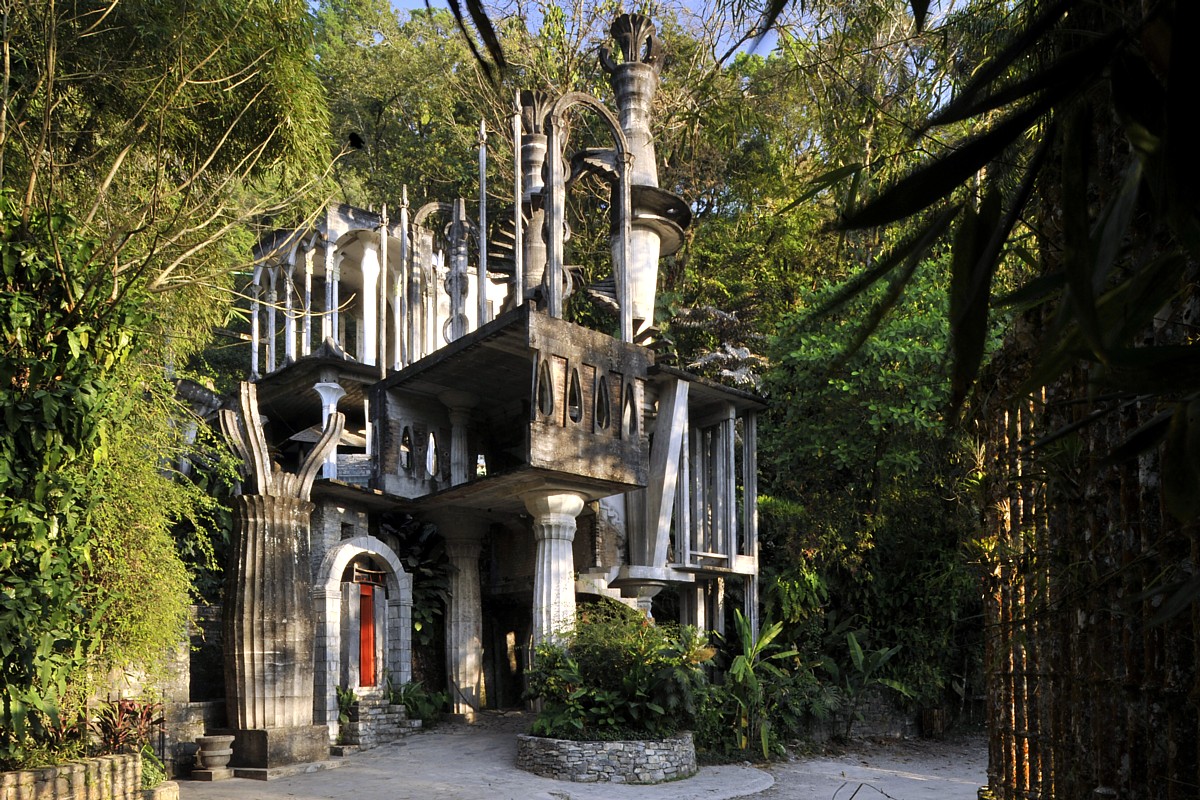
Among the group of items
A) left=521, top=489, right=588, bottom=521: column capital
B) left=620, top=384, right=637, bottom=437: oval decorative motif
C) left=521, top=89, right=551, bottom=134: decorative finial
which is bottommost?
left=521, top=489, right=588, bottom=521: column capital

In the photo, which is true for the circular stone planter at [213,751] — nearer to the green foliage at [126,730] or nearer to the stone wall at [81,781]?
the green foliage at [126,730]

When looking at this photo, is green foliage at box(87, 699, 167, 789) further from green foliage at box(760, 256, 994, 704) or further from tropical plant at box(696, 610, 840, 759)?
green foliage at box(760, 256, 994, 704)

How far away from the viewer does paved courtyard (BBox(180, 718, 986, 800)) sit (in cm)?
1166

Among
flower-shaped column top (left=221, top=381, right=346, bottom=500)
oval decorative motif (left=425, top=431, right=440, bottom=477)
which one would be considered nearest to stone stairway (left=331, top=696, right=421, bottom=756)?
flower-shaped column top (left=221, top=381, right=346, bottom=500)

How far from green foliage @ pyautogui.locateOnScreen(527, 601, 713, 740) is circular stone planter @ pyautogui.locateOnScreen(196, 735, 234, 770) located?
11.6 ft

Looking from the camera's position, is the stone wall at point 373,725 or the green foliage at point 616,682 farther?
the stone wall at point 373,725

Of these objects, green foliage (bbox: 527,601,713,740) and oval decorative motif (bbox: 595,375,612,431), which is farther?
oval decorative motif (bbox: 595,375,612,431)

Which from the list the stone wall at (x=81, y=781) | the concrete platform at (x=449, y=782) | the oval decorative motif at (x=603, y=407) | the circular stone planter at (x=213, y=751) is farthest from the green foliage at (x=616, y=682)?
the stone wall at (x=81, y=781)

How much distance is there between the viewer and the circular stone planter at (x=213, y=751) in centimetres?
1218

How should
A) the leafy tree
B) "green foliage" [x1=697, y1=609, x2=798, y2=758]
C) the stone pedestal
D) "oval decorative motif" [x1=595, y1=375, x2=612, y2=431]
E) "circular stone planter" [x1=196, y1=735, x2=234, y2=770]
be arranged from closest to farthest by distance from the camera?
the leafy tree, "circular stone planter" [x1=196, y1=735, x2=234, y2=770], the stone pedestal, "oval decorative motif" [x1=595, y1=375, x2=612, y2=431], "green foliage" [x1=697, y1=609, x2=798, y2=758]

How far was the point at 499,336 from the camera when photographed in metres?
14.5

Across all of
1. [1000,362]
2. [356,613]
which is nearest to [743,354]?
[356,613]

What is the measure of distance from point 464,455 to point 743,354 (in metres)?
5.67

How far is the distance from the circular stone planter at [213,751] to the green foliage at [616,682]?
3524 millimetres
